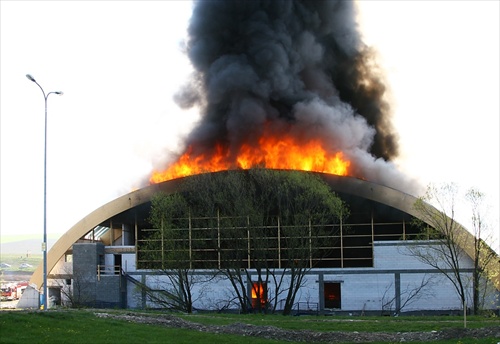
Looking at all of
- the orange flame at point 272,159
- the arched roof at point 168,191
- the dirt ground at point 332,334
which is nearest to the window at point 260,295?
the arched roof at point 168,191

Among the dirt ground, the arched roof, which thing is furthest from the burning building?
the dirt ground

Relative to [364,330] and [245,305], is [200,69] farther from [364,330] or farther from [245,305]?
[364,330]

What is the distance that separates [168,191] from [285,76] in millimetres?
16669

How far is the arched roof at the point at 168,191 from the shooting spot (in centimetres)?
4622

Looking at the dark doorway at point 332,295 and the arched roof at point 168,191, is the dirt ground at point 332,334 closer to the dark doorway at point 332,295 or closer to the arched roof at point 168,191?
the arched roof at point 168,191

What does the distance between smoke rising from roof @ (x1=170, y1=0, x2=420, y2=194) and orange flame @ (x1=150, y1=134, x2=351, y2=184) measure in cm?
107

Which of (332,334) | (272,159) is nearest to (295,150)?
(272,159)

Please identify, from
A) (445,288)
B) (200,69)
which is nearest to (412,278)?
(445,288)

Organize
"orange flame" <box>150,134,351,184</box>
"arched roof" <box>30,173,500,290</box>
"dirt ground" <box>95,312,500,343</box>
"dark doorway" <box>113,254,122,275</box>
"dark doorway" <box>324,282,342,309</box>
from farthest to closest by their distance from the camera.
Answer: "orange flame" <box>150,134,351,184</box>
"dark doorway" <box>113,254,122,275</box>
"dark doorway" <box>324,282,342,309</box>
"arched roof" <box>30,173,500,290</box>
"dirt ground" <box>95,312,500,343</box>

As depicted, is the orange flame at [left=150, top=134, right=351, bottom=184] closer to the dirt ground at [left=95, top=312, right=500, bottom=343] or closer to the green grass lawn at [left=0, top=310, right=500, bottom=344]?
the dirt ground at [left=95, top=312, right=500, bottom=343]

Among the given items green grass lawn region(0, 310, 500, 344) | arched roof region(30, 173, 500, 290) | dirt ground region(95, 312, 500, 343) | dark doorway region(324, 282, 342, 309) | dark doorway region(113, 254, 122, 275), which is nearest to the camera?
green grass lawn region(0, 310, 500, 344)

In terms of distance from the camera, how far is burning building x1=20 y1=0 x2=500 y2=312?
46844 mm

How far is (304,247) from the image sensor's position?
40.8 meters

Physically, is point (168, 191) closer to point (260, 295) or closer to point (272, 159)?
point (260, 295)
